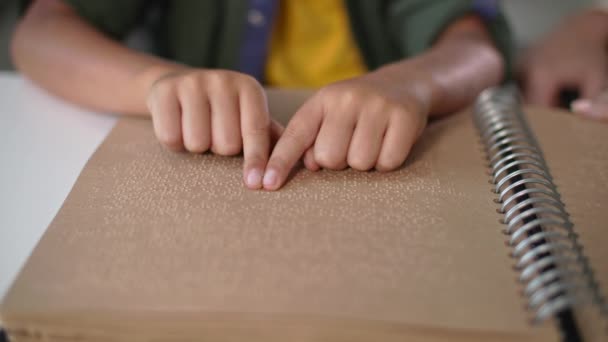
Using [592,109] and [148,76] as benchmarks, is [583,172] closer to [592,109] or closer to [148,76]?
[592,109]

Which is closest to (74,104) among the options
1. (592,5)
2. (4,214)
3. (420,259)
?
(4,214)

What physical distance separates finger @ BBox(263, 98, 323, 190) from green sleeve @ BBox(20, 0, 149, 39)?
0.31 meters

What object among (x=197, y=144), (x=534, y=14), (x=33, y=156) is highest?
(x=534, y=14)

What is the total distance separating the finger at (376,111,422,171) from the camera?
1.29ft

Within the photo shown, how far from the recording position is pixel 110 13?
583 millimetres

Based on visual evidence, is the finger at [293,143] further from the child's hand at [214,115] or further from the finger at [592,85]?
the finger at [592,85]

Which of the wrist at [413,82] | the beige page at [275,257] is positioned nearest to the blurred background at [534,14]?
the wrist at [413,82]

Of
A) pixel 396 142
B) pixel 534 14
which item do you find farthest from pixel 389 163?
pixel 534 14

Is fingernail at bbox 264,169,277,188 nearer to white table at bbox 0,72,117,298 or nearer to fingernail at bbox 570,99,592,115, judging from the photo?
white table at bbox 0,72,117,298

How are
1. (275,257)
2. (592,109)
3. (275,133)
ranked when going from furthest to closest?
(592,109) → (275,133) → (275,257)

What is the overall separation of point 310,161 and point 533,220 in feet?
0.53

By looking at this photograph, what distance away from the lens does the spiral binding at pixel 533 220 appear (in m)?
0.29

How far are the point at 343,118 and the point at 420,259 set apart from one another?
131 mm

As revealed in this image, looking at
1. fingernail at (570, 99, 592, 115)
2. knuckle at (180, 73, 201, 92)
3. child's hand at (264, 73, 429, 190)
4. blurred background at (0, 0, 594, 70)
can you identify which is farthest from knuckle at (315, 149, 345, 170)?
blurred background at (0, 0, 594, 70)
